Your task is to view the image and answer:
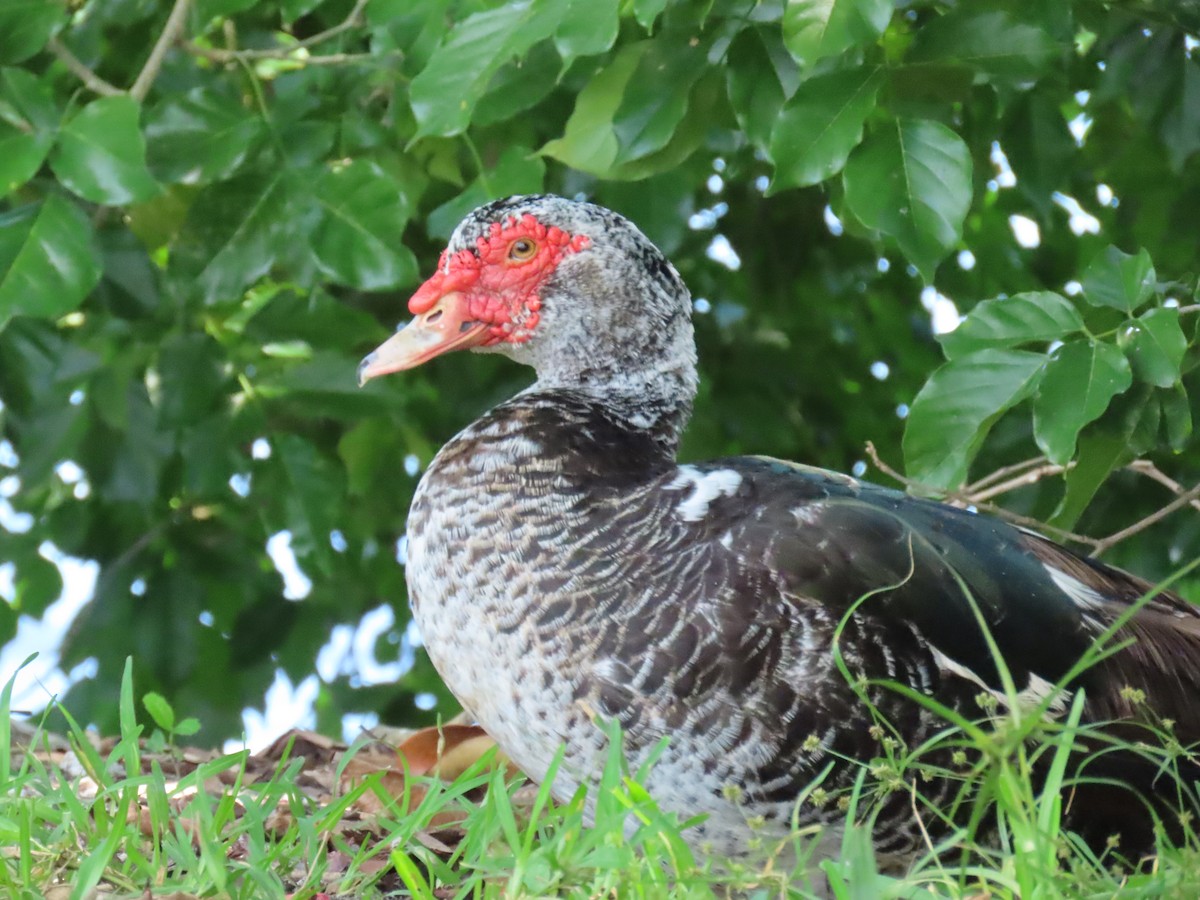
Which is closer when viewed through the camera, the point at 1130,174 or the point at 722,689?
the point at 722,689

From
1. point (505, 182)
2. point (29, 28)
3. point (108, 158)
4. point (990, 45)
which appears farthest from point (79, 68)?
point (990, 45)

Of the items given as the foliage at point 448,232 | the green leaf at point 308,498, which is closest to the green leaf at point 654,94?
the foliage at point 448,232

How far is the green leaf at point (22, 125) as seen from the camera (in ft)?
9.95

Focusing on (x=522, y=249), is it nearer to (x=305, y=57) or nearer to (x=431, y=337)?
(x=431, y=337)

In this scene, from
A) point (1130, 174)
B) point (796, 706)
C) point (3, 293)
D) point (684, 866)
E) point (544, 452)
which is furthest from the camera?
point (1130, 174)

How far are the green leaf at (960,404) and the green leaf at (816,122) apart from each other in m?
0.38

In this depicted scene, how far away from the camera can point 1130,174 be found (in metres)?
4.64

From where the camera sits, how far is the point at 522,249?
3.06 meters

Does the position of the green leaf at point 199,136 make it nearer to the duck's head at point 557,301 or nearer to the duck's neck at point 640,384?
the duck's head at point 557,301

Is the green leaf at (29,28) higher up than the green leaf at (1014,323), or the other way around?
the green leaf at (29,28)

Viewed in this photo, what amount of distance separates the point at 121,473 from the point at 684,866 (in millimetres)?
3296

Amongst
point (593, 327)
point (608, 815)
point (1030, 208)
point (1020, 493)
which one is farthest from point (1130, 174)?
point (608, 815)

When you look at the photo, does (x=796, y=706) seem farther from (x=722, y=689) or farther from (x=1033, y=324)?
(x=1033, y=324)

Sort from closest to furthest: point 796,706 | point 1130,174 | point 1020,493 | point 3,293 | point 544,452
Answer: point 796,706, point 544,452, point 3,293, point 1020,493, point 1130,174
